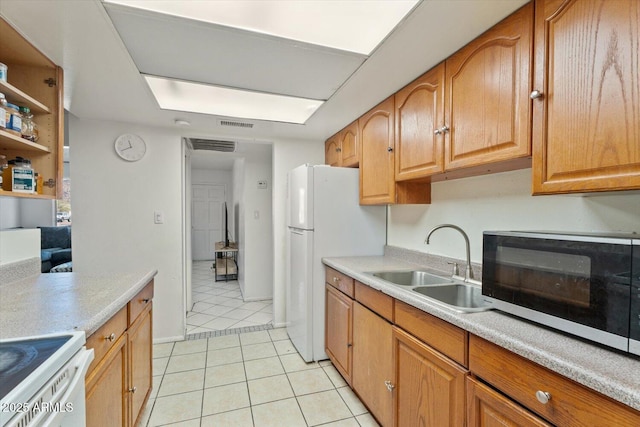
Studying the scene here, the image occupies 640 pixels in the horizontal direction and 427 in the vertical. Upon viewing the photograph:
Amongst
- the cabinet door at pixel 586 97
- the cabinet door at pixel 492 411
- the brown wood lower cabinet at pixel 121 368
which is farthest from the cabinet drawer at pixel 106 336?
the cabinet door at pixel 586 97

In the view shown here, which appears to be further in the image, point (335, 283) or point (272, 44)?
point (335, 283)

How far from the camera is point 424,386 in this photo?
123 cm

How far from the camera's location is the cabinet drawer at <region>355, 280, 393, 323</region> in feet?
4.93

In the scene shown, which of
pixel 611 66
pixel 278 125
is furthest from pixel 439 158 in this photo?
pixel 278 125

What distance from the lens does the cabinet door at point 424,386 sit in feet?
3.55

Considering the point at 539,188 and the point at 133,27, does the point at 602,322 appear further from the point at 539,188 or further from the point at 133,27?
the point at 133,27

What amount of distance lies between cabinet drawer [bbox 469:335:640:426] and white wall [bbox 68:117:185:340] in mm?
2558

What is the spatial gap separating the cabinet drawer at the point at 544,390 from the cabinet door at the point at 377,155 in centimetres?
115

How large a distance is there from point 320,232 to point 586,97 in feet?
5.65

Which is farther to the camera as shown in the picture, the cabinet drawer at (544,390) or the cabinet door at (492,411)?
the cabinet door at (492,411)

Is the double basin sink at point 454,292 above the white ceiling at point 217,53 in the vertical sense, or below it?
below

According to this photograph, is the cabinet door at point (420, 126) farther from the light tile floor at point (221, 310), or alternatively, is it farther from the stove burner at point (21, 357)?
the light tile floor at point (221, 310)

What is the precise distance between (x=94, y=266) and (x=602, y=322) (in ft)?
10.5

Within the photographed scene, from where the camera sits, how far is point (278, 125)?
8.48ft
